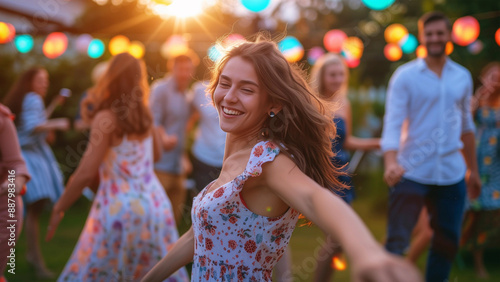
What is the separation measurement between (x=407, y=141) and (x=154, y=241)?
1920mm

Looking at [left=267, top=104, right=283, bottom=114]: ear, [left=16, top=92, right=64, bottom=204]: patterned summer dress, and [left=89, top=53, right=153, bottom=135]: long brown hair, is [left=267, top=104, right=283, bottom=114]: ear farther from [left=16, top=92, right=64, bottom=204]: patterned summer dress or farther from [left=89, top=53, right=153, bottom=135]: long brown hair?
[left=16, top=92, right=64, bottom=204]: patterned summer dress

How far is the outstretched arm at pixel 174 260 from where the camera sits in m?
2.13

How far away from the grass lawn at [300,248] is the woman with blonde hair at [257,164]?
3308 millimetres

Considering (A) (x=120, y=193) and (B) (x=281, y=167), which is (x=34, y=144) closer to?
(A) (x=120, y=193)

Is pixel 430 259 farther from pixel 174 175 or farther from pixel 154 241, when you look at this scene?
pixel 174 175

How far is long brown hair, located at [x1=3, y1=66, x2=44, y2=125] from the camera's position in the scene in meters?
5.23

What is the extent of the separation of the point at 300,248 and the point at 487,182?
2.24 metres

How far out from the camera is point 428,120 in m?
3.85

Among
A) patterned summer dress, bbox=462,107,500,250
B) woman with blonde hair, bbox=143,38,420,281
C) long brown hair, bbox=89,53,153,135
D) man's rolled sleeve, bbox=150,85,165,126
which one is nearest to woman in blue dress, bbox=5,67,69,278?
man's rolled sleeve, bbox=150,85,165,126

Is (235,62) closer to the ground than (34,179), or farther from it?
farther from it

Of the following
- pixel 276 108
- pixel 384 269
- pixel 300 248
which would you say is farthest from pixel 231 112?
pixel 300 248

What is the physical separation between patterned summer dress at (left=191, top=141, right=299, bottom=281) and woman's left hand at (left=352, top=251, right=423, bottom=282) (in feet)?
2.29

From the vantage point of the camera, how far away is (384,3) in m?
6.68

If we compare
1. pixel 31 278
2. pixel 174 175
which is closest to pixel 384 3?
pixel 174 175
